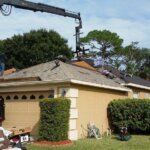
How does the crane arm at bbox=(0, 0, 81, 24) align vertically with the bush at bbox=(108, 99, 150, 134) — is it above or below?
above

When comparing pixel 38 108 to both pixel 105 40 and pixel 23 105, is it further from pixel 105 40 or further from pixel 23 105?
pixel 105 40

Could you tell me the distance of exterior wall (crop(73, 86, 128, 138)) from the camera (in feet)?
62.3

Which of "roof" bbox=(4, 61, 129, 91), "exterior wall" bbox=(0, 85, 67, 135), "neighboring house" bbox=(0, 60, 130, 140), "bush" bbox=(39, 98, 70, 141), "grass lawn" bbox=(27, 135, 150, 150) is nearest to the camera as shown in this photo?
"grass lawn" bbox=(27, 135, 150, 150)

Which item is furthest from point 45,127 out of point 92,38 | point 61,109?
point 92,38

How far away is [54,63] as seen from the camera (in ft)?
72.1

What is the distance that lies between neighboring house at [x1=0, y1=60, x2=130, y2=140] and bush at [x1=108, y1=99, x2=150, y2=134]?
1.80 ft

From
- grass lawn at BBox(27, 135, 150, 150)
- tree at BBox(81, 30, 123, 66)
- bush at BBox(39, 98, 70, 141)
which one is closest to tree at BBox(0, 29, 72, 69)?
tree at BBox(81, 30, 123, 66)

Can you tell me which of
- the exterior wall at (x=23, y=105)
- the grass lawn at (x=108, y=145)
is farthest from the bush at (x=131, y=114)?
the exterior wall at (x=23, y=105)

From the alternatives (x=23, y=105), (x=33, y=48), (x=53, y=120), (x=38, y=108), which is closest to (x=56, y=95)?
(x=38, y=108)

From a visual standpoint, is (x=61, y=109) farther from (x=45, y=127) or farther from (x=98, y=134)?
(x=98, y=134)

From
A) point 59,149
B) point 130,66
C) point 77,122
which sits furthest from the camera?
point 130,66

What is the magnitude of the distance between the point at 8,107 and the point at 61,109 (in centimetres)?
449

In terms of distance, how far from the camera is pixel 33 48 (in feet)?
154

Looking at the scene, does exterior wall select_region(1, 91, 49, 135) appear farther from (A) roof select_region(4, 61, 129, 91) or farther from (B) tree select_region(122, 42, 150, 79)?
(B) tree select_region(122, 42, 150, 79)
